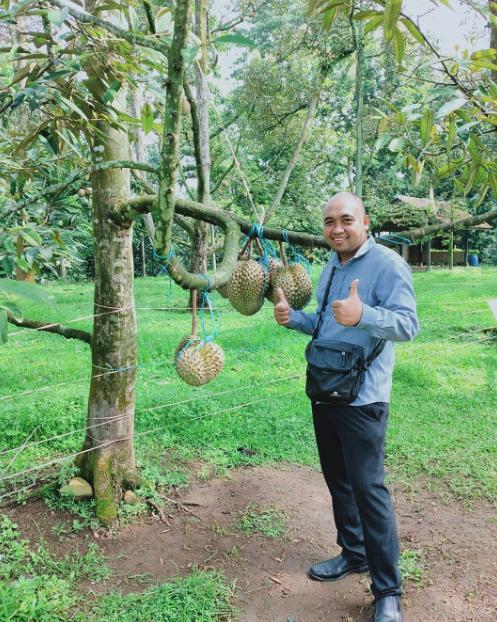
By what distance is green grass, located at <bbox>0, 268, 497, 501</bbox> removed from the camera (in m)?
3.34

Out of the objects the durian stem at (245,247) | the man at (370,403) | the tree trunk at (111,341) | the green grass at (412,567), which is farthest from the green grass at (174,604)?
the durian stem at (245,247)

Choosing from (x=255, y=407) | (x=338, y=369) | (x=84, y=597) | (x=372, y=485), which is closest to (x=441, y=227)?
(x=338, y=369)

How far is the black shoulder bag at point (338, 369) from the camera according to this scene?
1.94m

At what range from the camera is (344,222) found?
2.00 meters

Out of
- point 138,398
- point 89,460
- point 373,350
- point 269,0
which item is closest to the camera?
point 373,350

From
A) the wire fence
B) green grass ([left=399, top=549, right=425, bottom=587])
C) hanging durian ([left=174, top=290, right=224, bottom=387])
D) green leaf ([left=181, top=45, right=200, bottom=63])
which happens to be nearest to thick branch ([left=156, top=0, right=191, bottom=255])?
green leaf ([left=181, top=45, right=200, bottom=63])

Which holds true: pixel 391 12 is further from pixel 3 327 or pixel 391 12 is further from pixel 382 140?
pixel 3 327

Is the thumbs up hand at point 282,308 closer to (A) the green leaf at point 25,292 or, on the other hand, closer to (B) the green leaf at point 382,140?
(B) the green leaf at point 382,140

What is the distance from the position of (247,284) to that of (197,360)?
37 cm

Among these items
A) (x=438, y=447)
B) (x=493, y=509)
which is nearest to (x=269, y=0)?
(x=438, y=447)

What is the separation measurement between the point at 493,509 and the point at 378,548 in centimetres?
121

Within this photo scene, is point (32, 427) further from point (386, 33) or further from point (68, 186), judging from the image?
point (386, 33)

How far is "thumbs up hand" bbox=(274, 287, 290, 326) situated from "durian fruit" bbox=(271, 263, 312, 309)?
0.03 m

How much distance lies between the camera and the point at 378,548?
200 centimetres
